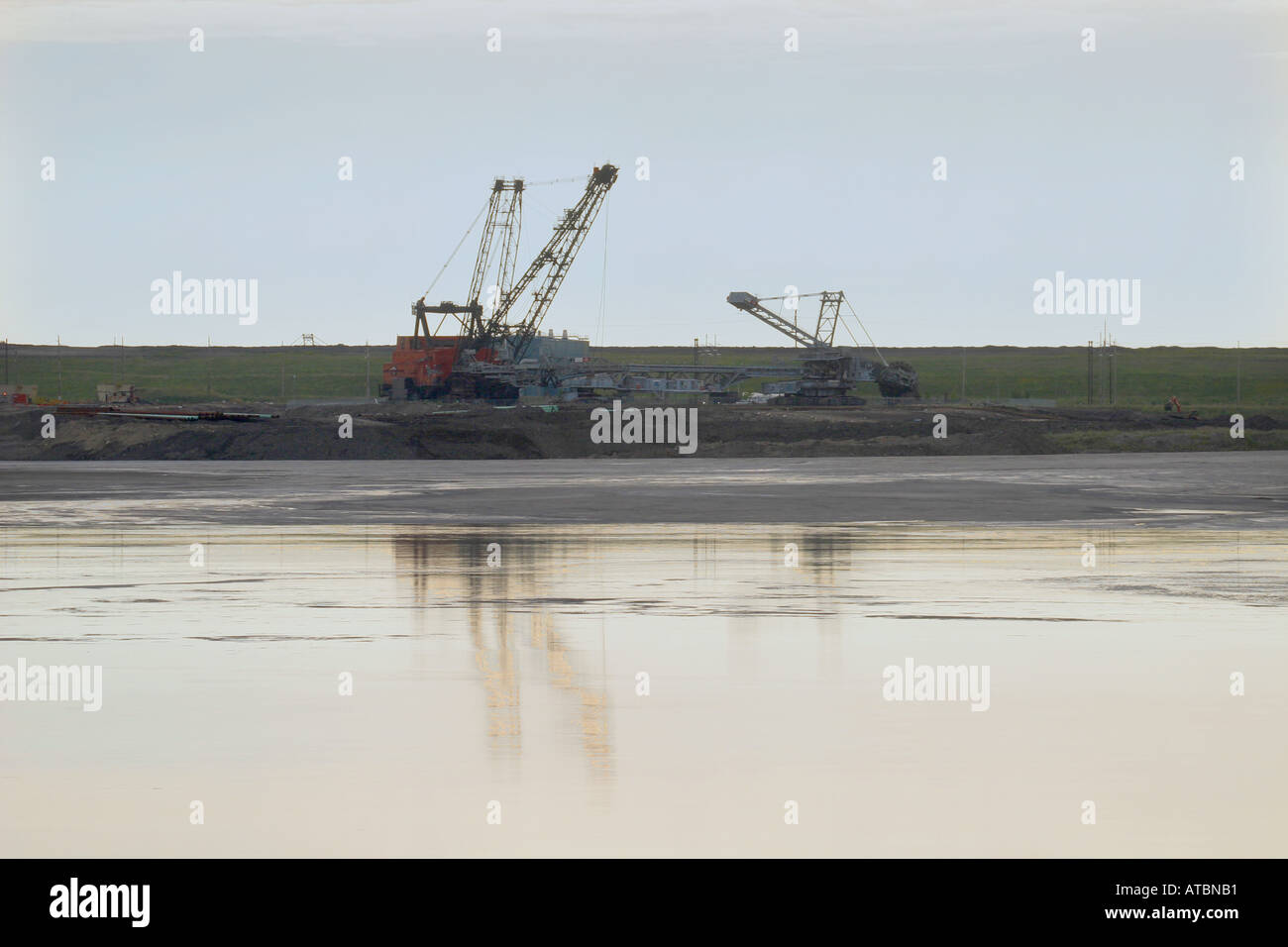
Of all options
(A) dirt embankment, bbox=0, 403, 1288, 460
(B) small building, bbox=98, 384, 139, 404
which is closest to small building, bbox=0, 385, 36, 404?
(B) small building, bbox=98, 384, 139, 404

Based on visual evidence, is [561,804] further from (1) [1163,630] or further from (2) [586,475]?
(2) [586,475]

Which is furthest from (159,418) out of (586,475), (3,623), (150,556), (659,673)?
A: (659,673)

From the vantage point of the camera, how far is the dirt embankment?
7231 centimetres

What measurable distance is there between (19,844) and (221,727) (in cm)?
270

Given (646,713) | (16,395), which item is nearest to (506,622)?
(646,713)

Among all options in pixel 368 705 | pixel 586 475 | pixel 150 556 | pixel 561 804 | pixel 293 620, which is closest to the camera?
pixel 561 804

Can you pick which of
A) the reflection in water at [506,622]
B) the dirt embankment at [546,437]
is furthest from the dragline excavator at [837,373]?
the reflection in water at [506,622]

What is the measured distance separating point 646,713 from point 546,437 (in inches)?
2635

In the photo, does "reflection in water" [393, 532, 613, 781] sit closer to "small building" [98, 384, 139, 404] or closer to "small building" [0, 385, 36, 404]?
"small building" [98, 384, 139, 404]

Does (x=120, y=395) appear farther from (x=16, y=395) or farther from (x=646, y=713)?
(x=646, y=713)

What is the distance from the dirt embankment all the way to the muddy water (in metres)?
52.5

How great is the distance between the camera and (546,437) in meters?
77.4

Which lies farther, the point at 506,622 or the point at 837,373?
the point at 837,373

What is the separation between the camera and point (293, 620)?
15547mm
